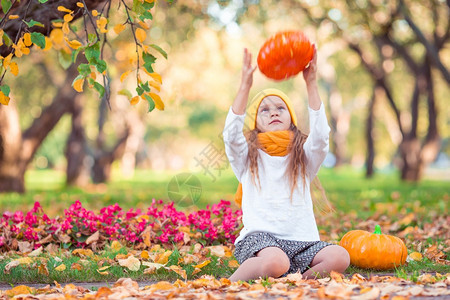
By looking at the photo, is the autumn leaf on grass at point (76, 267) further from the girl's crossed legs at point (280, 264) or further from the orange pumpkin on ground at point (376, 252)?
the orange pumpkin on ground at point (376, 252)

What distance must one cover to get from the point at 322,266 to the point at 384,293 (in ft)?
2.61

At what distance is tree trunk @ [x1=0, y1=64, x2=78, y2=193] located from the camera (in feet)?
36.2

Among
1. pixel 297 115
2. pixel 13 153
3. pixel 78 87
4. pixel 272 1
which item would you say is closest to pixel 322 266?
pixel 297 115

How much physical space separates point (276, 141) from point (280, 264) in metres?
0.83

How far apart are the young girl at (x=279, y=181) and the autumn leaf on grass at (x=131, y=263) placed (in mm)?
745

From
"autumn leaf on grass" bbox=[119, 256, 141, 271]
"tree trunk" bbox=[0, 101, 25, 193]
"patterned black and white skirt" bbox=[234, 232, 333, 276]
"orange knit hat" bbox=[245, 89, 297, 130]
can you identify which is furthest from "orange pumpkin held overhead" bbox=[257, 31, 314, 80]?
"tree trunk" bbox=[0, 101, 25, 193]

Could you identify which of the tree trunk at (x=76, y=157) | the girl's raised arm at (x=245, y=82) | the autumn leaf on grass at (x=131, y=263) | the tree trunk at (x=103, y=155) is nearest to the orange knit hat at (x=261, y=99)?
the girl's raised arm at (x=245, y=82)

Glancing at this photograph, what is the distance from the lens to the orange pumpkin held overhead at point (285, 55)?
3.73 m

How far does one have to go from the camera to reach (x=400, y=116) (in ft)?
54.6

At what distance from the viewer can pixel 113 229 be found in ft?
16.3

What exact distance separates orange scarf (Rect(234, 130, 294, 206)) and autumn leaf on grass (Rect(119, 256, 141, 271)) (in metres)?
1.26

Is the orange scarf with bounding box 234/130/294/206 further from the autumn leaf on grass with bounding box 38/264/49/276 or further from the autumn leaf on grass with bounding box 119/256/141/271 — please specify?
the autumn leaf on grass with bounding box 38/264/49/276

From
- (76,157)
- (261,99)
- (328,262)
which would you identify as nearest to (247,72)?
(261,99)

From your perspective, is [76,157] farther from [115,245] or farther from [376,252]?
[376,252]
